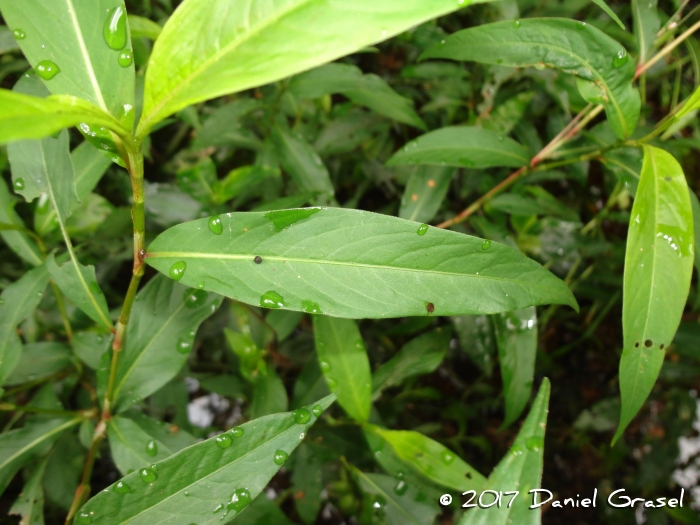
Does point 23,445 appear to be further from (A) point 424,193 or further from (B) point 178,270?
(A) point 424,193

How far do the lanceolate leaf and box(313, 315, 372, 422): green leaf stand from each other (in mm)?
280

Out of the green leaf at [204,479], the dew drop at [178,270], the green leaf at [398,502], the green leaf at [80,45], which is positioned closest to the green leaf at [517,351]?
the green leaf at [398,502]

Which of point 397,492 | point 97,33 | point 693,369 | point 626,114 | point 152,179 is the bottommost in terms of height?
point 693,369

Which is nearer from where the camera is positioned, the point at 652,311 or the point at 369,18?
the point at 369,18

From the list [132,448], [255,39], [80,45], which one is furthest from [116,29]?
[132,448]

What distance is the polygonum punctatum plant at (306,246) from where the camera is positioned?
0.40m

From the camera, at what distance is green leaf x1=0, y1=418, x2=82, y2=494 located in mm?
621

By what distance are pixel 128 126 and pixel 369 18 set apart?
0.24 m

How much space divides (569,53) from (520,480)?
0.54 metres

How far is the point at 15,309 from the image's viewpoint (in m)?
0.65

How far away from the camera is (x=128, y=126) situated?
38 cm

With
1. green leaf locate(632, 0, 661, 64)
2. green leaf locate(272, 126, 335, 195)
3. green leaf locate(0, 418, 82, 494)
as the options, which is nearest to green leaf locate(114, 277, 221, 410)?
green leaf locate(0, 418, 82, 494)

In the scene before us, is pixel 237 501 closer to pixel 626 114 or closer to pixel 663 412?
pixel 626 114

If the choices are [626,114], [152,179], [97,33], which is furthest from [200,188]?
[626,114]
